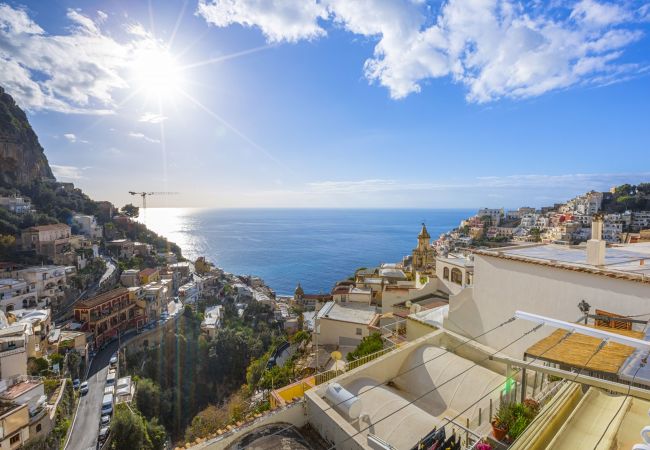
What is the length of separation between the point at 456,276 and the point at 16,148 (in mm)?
57305

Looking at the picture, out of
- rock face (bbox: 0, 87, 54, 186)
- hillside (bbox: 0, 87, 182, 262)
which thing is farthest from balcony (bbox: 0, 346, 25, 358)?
rock face (bbox: 0, 87, 54, 186)

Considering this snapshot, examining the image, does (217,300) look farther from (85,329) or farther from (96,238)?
(96,238)

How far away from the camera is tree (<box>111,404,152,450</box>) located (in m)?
16.0

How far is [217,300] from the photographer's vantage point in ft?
140

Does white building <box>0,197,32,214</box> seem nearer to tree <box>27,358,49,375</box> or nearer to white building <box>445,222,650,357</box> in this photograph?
tree <box>27,358,49,375</box>

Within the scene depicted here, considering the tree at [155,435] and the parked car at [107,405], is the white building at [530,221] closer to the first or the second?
the tree at [155,435]

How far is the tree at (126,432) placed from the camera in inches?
631

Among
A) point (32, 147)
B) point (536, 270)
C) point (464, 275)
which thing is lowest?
point (464, 275)

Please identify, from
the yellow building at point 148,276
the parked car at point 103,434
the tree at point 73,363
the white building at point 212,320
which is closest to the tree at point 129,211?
the yellow building at point 148,276

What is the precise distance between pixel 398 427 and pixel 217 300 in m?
41.8

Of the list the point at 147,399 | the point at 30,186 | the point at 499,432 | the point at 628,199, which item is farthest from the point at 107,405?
the point at 628,199

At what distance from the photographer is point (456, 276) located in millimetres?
17234

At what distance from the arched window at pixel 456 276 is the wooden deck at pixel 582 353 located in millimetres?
12453

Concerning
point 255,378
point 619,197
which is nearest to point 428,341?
point 255,378
